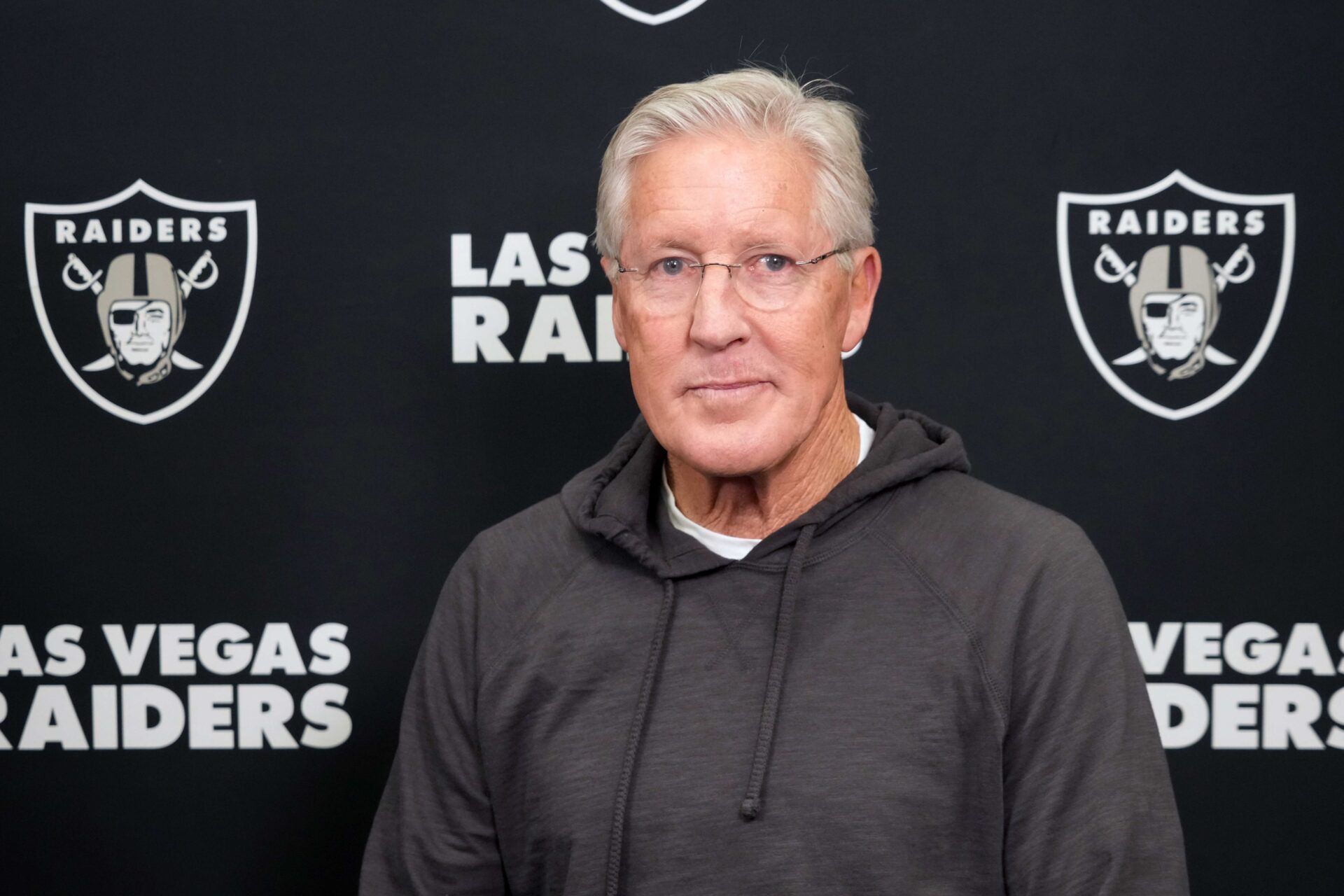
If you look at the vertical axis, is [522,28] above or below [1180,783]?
above

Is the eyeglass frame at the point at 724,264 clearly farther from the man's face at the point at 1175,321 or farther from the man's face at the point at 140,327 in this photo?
the man's face at the point at 140,327

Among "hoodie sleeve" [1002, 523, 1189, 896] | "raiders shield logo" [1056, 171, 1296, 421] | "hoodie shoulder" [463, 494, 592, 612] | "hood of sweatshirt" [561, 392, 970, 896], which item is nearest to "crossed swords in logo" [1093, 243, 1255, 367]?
"raiders shield logo" [1056, 171, 1296, 421]

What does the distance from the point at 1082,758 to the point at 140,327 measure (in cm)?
128

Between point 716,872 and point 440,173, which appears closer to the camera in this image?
point 716,872

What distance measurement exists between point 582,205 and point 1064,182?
614 millimetres

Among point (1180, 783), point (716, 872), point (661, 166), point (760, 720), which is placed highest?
point (661, 166)

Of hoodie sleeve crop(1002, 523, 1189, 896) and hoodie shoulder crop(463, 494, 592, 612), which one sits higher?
hoodie shoulder crop(463, 494, 592, 612)

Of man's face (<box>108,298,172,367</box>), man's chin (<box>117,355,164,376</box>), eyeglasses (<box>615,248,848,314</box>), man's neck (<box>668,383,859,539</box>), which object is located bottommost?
man's neck (<box>668,383,859,539</box>)

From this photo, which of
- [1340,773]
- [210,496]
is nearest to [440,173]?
[210,496]

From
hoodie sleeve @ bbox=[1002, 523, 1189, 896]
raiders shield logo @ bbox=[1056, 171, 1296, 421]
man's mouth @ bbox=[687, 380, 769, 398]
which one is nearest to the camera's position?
hoodie sleeve @ bbox=[1002, 523, 1189, 896]

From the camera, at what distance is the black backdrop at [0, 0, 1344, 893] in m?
1.58

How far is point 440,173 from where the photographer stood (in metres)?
1.63

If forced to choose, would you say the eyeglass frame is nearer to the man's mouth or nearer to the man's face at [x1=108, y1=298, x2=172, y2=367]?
the man's mouth

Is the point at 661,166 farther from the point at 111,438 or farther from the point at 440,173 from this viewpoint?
the point at 111,438
